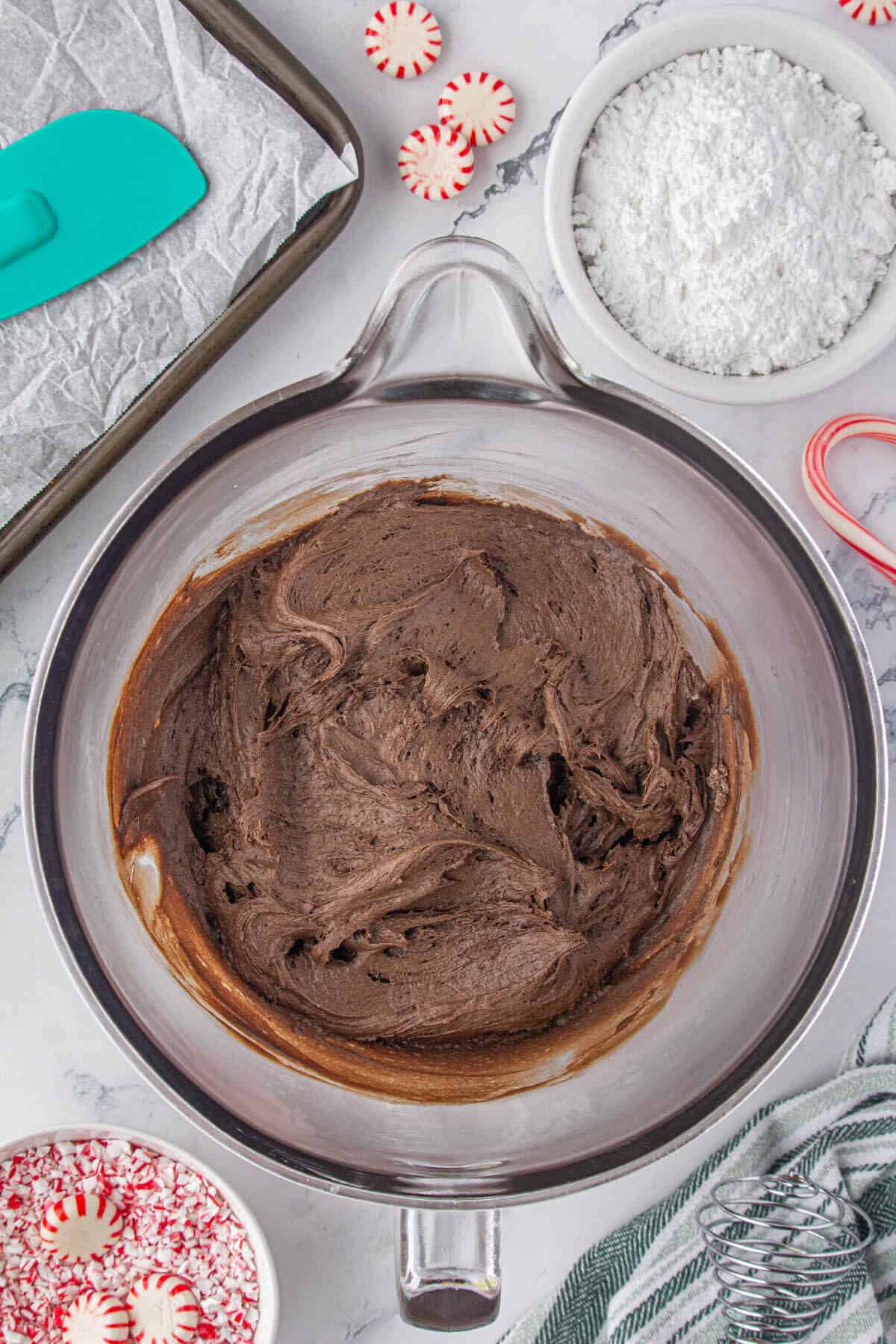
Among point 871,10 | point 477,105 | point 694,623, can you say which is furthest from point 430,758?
point 871,10

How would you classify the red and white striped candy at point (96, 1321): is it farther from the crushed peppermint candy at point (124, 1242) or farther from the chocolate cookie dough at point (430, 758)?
the chocolate cookie dough at point (430, 758)

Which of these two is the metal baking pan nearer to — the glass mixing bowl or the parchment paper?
the parchment paper

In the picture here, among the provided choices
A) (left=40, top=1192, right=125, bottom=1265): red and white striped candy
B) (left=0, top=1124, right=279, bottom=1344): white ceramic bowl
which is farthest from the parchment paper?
(left=40, top=1192, right=125, bottom=1265): red and white striped candy

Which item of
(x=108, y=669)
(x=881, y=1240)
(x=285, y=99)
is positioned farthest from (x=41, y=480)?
(x=881, y=1240)

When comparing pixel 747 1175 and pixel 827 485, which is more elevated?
pixel 827 485

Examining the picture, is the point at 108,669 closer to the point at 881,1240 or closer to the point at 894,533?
the point at 894,533

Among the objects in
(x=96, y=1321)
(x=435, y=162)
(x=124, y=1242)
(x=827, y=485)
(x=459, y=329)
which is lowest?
(x=96, y=1321)

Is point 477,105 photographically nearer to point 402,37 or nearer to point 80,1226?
point 402,37
